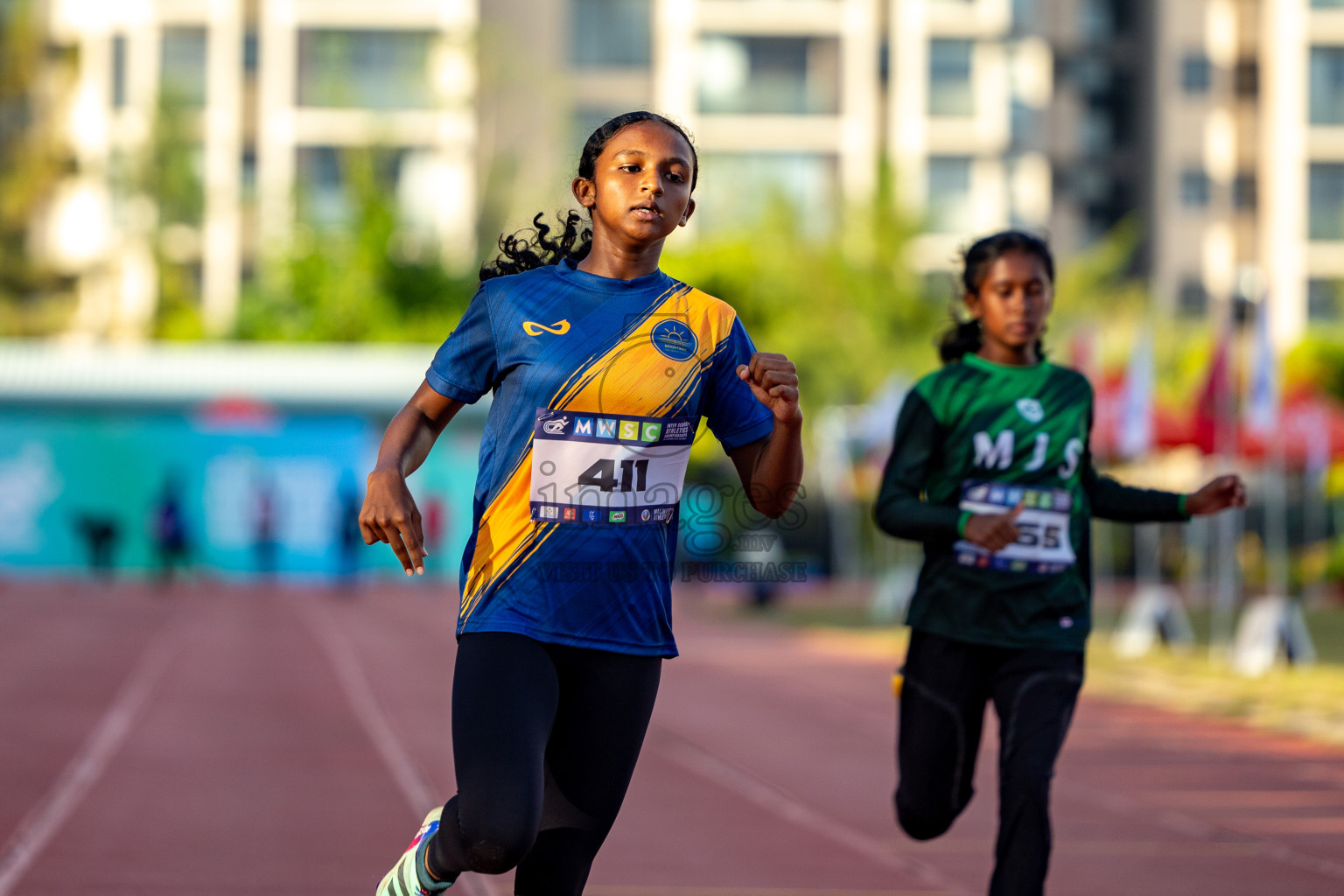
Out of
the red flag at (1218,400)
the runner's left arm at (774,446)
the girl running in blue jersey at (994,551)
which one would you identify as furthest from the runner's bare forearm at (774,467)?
the red flag at (1218,400)

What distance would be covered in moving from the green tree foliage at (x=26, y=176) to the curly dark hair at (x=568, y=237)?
5555cm

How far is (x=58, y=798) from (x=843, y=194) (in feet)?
107

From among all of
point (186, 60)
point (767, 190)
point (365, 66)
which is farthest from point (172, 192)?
point (767, 190)

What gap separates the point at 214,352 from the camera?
36688 millimetres

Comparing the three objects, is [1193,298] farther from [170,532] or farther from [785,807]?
[785,807]

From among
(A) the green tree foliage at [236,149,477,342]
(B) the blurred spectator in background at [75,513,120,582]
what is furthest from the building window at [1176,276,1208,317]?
(B) the blurred spectator in background at [75,513,120,582]

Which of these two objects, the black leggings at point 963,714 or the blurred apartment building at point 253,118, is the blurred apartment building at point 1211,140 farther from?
the black leggings at point 963,714

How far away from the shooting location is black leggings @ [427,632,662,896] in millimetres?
3430

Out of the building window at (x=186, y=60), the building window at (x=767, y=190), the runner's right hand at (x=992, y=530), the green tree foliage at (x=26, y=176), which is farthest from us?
the green tree foliage at (x=26, y=176)

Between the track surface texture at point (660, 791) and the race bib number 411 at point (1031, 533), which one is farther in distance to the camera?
the track surface texture at point (660, 791)

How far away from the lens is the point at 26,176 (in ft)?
191

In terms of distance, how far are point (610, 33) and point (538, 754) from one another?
179ft

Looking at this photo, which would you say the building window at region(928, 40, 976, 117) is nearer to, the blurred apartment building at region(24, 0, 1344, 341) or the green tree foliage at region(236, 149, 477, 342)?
the blurred apartment building at region(24, 0, 1344, 341)

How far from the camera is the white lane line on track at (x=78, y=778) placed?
6.70 metres
